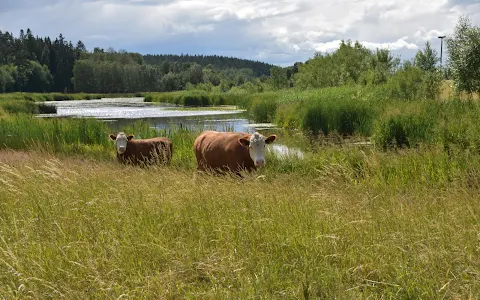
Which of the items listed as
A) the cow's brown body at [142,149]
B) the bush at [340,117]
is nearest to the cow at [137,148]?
the cow's brown body at [142,149]

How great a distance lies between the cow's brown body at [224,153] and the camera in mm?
7895

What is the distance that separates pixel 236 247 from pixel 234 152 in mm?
4442

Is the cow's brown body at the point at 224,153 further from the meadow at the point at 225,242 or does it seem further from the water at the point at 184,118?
the water at the point at 184,118

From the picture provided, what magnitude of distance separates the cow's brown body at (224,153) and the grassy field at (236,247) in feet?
10.0

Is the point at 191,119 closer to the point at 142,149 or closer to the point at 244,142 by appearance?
the point at 142,149

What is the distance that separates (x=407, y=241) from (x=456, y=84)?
22664mm

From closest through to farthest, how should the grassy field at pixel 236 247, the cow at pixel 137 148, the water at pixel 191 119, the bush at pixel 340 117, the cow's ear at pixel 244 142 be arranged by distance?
the grassy field at pixel 236 247 → the cow's ear at pixel 244 142 → the cow at pixel 137 148 → the bush at pixel 340 117 → the water at pixel 191 119

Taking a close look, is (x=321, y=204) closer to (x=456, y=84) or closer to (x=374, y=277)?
(x=374, y=277)

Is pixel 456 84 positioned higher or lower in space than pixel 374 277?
higher

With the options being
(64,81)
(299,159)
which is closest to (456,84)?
(299,159)

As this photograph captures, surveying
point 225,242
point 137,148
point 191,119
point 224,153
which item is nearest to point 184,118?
point 191,119

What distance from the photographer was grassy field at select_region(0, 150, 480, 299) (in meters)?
2.89

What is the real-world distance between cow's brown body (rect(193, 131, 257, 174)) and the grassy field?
120 inches

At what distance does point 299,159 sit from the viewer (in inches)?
444
